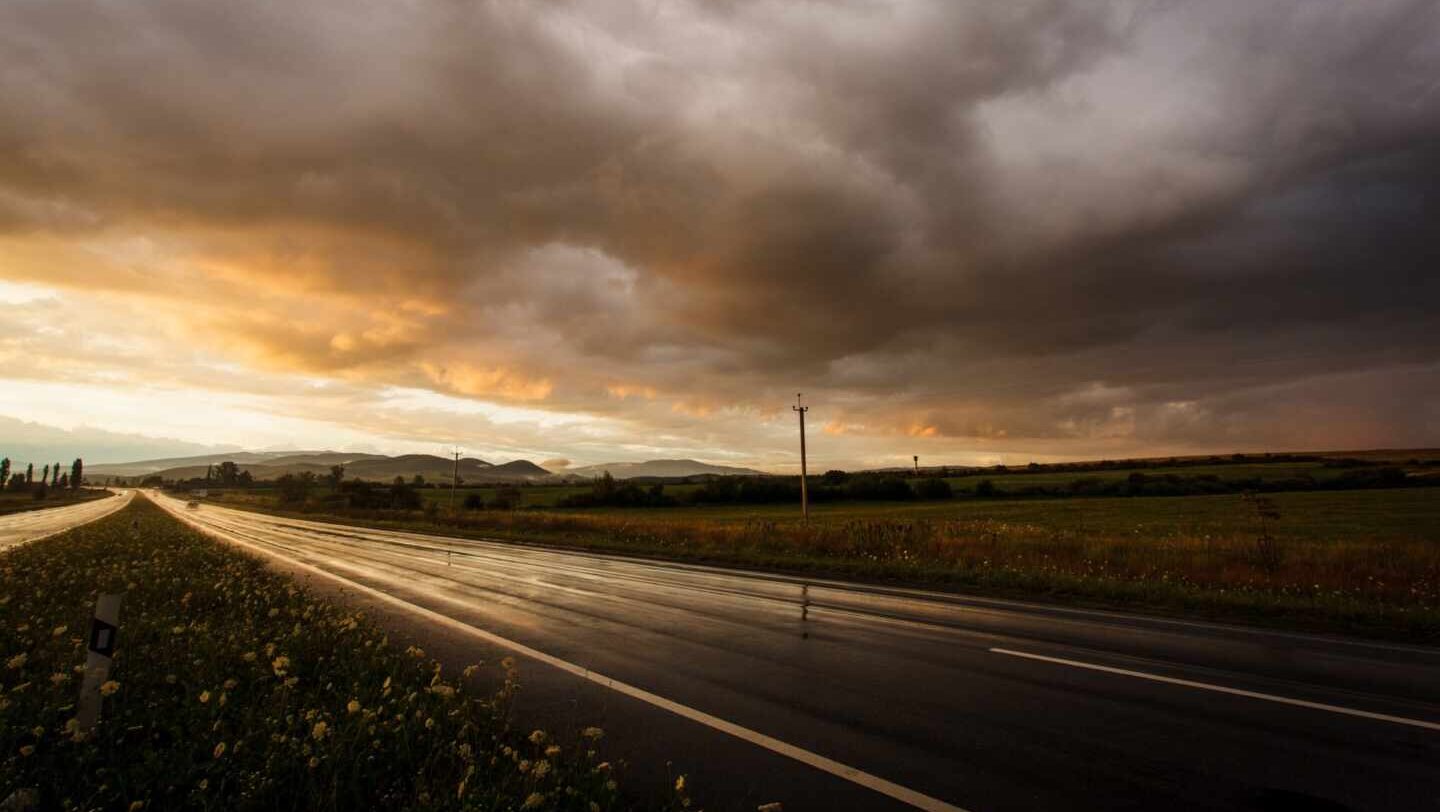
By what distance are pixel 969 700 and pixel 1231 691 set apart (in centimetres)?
298

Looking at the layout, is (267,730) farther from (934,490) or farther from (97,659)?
(934,490)

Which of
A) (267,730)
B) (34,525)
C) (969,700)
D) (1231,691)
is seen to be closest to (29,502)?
(34,525)

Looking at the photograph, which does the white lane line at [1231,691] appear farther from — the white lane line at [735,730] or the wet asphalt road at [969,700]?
the white lane line at [735,730]

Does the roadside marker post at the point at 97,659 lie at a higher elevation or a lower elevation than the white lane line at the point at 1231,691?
higher

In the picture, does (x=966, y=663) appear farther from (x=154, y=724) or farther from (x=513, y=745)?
(x=154, y=724)

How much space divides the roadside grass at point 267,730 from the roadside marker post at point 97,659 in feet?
0.48

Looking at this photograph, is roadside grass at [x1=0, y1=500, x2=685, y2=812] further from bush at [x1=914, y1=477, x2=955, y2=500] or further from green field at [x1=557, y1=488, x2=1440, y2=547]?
bush at [x1=914, y1=477, x2=955, y2=500]

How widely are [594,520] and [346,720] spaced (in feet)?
113

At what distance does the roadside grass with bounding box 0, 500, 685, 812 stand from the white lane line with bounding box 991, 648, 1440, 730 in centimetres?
594

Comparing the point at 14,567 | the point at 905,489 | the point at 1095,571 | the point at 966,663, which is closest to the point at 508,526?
the point at 14,567

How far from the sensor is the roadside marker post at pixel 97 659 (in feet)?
14.9

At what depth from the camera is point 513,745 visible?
499 cm

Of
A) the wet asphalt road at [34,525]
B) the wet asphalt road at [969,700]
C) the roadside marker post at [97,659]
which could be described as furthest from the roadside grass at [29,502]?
the roadside marker post at [97,659]

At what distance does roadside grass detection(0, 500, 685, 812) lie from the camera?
12.6ft
